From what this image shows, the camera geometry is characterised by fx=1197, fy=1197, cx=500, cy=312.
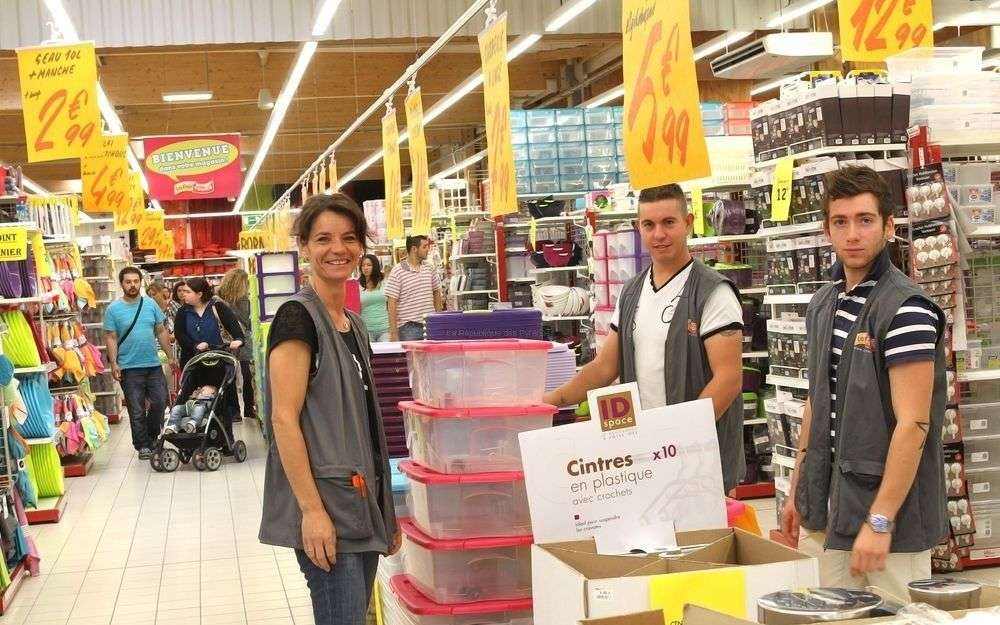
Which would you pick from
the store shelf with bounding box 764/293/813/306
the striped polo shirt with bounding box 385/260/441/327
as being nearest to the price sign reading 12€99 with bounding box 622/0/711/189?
the store shelf with bounding box 764/293/813/306

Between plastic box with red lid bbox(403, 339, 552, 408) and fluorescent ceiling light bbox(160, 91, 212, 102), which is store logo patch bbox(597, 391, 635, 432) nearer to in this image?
plastic box with red lid bbox(403, 339, 552, 408)

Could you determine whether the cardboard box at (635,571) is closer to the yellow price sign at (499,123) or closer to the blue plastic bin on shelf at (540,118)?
the yellow price sign at (499,123)

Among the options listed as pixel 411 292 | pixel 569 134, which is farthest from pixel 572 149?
pixel 411 292

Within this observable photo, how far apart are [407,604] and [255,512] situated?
5.20 metres

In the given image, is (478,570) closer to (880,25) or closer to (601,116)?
(880,25)

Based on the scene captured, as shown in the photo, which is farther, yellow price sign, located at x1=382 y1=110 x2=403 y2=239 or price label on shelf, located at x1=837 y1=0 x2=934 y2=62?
yellow price sign, located at x1=382 y1=110 x2=403 y2=239

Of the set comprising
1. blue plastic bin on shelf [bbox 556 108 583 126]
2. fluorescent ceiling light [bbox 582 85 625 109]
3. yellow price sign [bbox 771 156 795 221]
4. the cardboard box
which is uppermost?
fluorescent ceiling light [bbox 582 85 625 109]

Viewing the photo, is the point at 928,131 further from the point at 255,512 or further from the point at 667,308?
the point at 255,512

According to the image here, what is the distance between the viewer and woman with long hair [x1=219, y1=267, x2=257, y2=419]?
1437cm

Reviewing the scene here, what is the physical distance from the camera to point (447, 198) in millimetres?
16078

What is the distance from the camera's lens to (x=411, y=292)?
1243 centimetres

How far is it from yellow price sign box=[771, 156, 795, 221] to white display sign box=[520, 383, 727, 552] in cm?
396

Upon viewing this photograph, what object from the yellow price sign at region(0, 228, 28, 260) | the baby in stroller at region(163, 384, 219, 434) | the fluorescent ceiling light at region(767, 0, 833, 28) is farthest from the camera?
the fluorescent ceiling light at region(767, 0, 833, 28)

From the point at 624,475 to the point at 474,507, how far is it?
1494 millimetres
